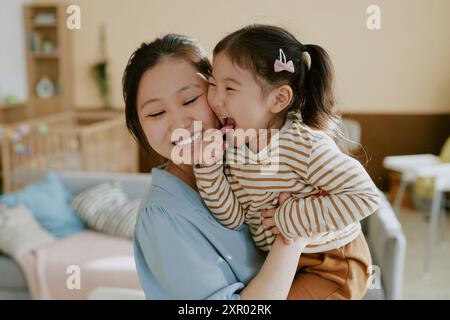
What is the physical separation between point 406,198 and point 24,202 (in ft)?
7.00

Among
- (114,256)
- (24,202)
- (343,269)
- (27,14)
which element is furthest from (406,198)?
(27,14)

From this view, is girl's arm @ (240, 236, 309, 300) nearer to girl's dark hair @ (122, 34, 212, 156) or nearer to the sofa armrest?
girl's dark hair @ (122, 34, 212, 156)

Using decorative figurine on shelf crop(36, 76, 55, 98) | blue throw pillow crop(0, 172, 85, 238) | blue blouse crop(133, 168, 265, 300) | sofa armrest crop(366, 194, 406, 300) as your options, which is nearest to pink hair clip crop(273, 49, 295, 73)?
blue blouse crop(133, 168, 265, 300)

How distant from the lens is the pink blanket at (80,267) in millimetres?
1861

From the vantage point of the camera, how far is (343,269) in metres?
0.63

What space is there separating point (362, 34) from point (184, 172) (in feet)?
0.97

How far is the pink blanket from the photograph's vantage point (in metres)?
1.86

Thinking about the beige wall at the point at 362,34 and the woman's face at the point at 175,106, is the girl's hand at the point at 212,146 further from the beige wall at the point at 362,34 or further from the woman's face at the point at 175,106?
the beige wall at the point at 362,34

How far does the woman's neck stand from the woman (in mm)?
31

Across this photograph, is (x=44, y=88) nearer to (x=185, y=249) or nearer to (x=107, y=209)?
(x=107, y=209)

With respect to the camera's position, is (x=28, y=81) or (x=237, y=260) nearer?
(x=237, y=260)

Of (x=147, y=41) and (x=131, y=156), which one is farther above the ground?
(x=147, y=41)

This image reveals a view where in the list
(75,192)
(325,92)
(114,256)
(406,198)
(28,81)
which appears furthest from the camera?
(28,81)
